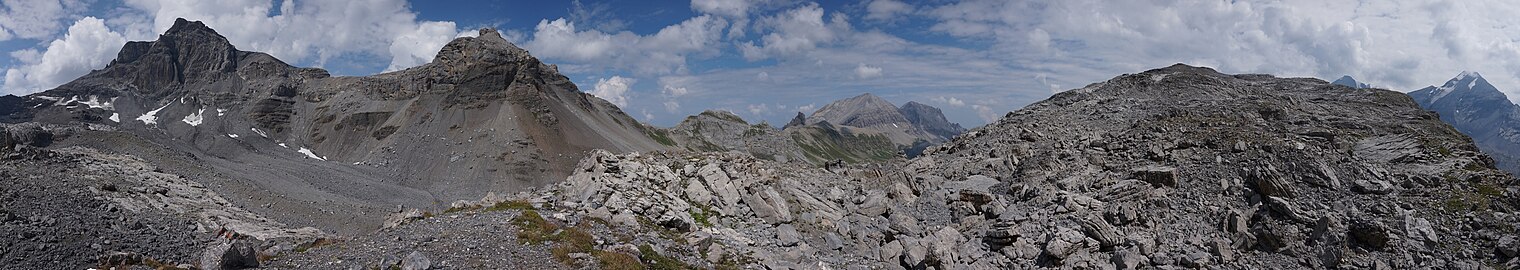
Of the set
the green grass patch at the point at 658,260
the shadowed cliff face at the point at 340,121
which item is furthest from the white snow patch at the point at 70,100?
the green grass patch at the point at 658,260

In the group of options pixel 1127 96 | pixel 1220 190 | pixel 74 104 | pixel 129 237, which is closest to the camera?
pixel 1220 190

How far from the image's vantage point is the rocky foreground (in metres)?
21.7

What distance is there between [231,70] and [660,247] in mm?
198823

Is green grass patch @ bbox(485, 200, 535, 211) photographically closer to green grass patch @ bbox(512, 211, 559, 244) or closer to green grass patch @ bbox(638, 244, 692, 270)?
green grass patch @ bbox(512, 211, 559, 244)

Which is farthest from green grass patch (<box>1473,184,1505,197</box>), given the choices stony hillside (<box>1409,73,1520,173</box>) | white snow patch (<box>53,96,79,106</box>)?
white snow patch (<box>53,96,79,106</box>)

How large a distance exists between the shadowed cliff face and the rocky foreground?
168 ft

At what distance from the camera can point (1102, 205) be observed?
95.4 ft

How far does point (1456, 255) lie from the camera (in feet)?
65.9

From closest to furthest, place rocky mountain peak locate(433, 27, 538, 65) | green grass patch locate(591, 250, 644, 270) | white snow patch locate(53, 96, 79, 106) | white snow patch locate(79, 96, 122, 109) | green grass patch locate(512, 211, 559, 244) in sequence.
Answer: green grass patch locate(591, 250, 644, 270)
green grass patch locate(512, 211, 559, 244)
rocky mountain peak locate(433, 27, 538, 65)
white snow patch locate(53, 96, 79, 106)
white snow patch locate(79, 96, 122, 109)

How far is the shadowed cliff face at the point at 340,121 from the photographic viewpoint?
291ft

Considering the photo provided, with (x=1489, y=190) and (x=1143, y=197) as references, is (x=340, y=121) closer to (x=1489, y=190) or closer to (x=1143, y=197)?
(x=1143, y=197)

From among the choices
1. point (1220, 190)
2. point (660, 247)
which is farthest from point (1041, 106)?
point (660, 247)

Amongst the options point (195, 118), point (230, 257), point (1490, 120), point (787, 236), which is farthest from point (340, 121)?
point (1490, 120)

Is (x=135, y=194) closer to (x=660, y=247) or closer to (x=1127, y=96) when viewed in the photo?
(x=660, y=247)
